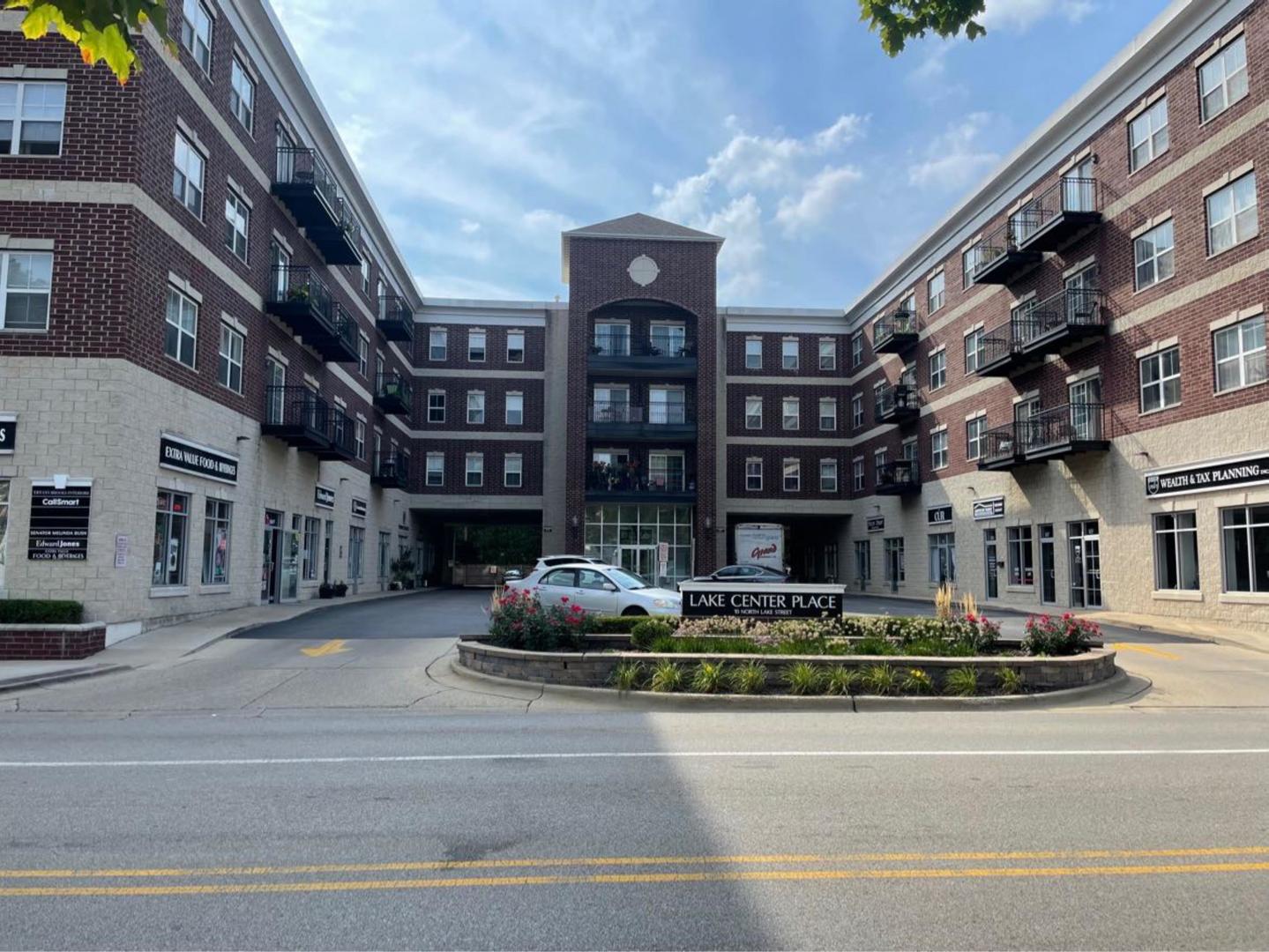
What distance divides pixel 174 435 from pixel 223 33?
10088 mm

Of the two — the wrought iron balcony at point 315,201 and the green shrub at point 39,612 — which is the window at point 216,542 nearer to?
the green shrub at point 39,612

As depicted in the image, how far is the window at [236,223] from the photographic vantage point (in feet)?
72.5

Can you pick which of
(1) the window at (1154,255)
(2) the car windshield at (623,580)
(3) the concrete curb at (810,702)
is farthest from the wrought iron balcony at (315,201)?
(1) the window at (1154,255)

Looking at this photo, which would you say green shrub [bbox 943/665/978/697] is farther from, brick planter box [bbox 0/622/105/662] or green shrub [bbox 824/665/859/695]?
brick planter box [bbox 0/622/105/662]

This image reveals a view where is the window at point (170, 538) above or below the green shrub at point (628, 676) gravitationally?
above

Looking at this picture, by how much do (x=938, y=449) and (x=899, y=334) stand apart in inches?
210

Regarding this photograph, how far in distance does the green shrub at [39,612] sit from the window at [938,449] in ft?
98.9

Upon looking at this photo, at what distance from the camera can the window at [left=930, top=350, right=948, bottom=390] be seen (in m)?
36.2

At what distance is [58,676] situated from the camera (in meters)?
12.9

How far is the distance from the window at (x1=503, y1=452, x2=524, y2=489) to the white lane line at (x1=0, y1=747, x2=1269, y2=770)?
38.2 m

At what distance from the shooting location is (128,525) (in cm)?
1720

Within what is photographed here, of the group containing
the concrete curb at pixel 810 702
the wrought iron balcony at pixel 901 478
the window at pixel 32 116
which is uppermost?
the window at pixel 32 116

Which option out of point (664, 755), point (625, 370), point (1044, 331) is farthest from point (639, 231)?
point (664, 755)

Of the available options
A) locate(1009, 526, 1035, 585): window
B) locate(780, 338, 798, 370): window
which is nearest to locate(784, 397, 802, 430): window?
locate(780, 338, 798, 370): window
